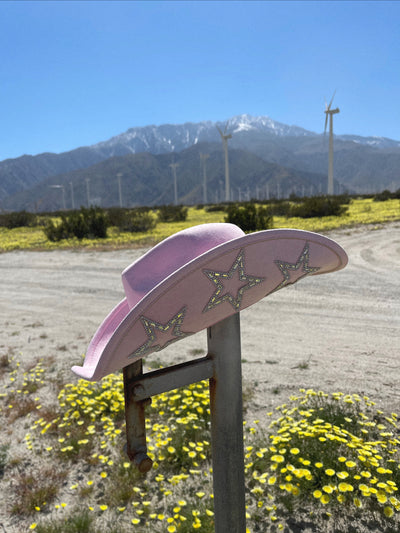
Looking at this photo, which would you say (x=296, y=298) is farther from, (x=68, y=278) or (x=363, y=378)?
(x=68, y=278)

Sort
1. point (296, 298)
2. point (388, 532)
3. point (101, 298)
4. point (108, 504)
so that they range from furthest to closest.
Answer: point (101, 298), point (296, 298), point (108, 504), point (388, 532)

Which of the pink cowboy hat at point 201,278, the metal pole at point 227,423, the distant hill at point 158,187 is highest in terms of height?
the distant hill at point 158,187

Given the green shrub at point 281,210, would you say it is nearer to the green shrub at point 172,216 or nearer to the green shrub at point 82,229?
the green shrub at point 172,216

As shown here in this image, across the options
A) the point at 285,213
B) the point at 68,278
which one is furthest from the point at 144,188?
the point at 68,278

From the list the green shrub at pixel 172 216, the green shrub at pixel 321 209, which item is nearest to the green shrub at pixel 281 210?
the green shrub at pixel 321 209

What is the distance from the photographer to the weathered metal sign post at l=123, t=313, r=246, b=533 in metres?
1.38

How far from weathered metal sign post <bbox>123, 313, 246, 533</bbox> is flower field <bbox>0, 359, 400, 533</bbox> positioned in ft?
2.33

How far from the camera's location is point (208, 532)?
2133 millimetres

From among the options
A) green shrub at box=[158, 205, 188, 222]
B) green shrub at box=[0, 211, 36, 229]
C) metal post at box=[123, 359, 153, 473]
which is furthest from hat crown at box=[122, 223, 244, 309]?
green shrub at box=[0, 211, 36, 229]

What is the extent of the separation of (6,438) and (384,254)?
9.19 metres

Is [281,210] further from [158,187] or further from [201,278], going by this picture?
[158,187]

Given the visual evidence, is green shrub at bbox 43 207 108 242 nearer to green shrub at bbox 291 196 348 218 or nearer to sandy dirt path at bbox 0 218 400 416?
sandy dirt path at bbox 0 218 400 416

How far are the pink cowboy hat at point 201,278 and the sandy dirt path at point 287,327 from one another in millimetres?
2343

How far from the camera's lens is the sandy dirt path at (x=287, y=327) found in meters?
3.86
